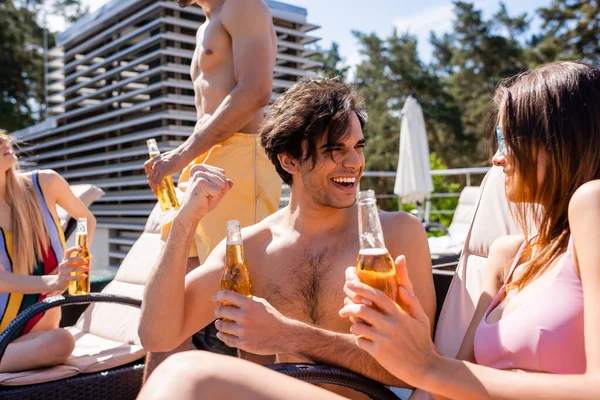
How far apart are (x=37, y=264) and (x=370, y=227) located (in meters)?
2.16

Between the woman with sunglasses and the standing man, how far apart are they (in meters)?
1.29

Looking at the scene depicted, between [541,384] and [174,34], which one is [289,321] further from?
[174,34]

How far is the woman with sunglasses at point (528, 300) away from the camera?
97 centimetres

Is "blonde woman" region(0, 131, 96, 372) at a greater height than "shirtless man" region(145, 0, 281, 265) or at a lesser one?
lesser

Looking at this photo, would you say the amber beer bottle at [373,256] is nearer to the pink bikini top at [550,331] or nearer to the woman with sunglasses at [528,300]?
the woman with sunglasses at [528,300]

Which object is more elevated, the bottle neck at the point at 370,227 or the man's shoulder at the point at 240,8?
the man's shoulder at the point at 240,8

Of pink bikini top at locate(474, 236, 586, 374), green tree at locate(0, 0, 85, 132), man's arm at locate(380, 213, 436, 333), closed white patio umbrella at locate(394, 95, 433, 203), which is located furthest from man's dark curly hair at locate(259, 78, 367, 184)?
green tree at locate(0, 0, 85, 132)

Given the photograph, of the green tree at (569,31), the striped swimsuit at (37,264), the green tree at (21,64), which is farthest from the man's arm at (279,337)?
the green tree at (21,64)

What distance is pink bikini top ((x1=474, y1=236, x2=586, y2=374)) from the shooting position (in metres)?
1.11

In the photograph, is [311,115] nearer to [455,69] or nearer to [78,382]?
[78,382]

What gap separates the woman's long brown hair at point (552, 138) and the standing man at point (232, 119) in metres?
1.37

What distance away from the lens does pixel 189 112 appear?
805cm

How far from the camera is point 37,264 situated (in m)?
2.65

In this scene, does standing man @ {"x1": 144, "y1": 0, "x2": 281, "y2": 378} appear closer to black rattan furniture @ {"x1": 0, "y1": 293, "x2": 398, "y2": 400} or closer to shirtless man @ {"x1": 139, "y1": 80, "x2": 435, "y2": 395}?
black rattan furniture @ {"x1": 0, "y1": 293, "x2": 398, "y2": 400}
